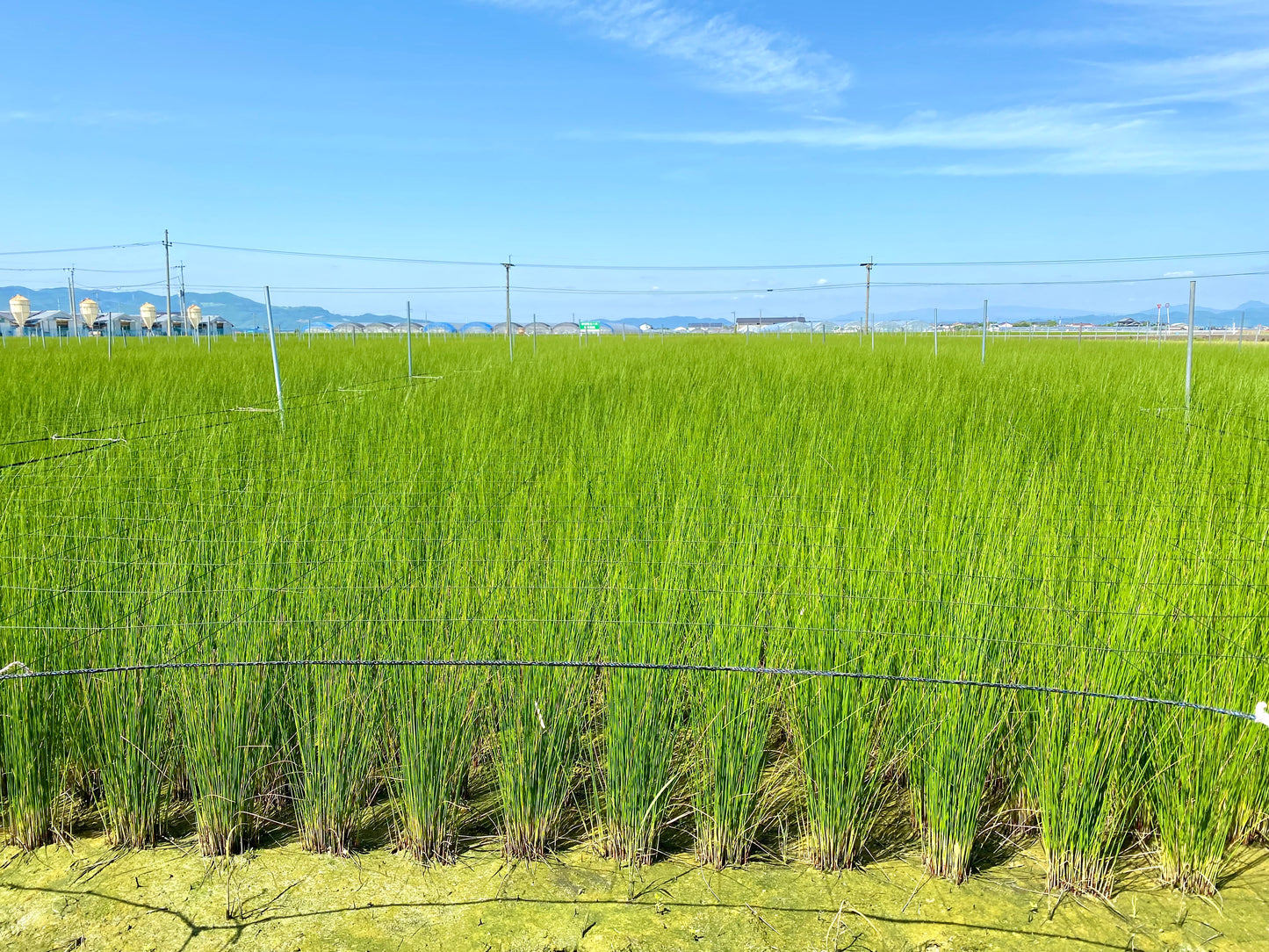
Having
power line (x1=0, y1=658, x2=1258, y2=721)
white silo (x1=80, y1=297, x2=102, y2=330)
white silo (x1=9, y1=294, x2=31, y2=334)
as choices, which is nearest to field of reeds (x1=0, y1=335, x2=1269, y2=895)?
power line (x1=0, y1=658, x2=1258, y2=721)

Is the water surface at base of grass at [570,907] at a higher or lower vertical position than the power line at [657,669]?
lower

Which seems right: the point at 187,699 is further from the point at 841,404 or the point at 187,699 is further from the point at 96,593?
the point at 841,404

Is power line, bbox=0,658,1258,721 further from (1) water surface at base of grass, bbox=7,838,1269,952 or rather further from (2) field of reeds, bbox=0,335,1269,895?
(1) water surface at base of grass, bbox=7,838,1269,952

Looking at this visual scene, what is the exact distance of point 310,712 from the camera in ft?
6.91

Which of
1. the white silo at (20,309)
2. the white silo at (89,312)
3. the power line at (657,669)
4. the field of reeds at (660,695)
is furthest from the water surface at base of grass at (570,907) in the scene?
the white silo at (89,312)

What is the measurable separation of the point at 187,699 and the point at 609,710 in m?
1.10

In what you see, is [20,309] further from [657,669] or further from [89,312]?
[657,669]

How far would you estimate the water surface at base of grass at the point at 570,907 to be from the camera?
173cm

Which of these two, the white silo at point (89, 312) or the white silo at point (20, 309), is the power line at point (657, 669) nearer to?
the white silo at point (20, 309)

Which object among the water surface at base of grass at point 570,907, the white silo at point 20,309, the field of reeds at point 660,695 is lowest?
the water surface at base of grass at point 570,907

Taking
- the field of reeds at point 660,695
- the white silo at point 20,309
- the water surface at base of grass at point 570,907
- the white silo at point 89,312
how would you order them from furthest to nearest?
the white silo at point 89,312 < the white silo at point 20,309 < the field of reeds at point 660,695 < the water surface at base of grass at point 570,907

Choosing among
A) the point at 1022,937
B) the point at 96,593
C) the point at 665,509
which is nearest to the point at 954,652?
the point at 1022,937

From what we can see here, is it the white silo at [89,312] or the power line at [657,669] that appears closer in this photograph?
the power line at [657,669]

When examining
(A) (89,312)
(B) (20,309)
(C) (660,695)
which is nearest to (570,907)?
(C) (660,695)
